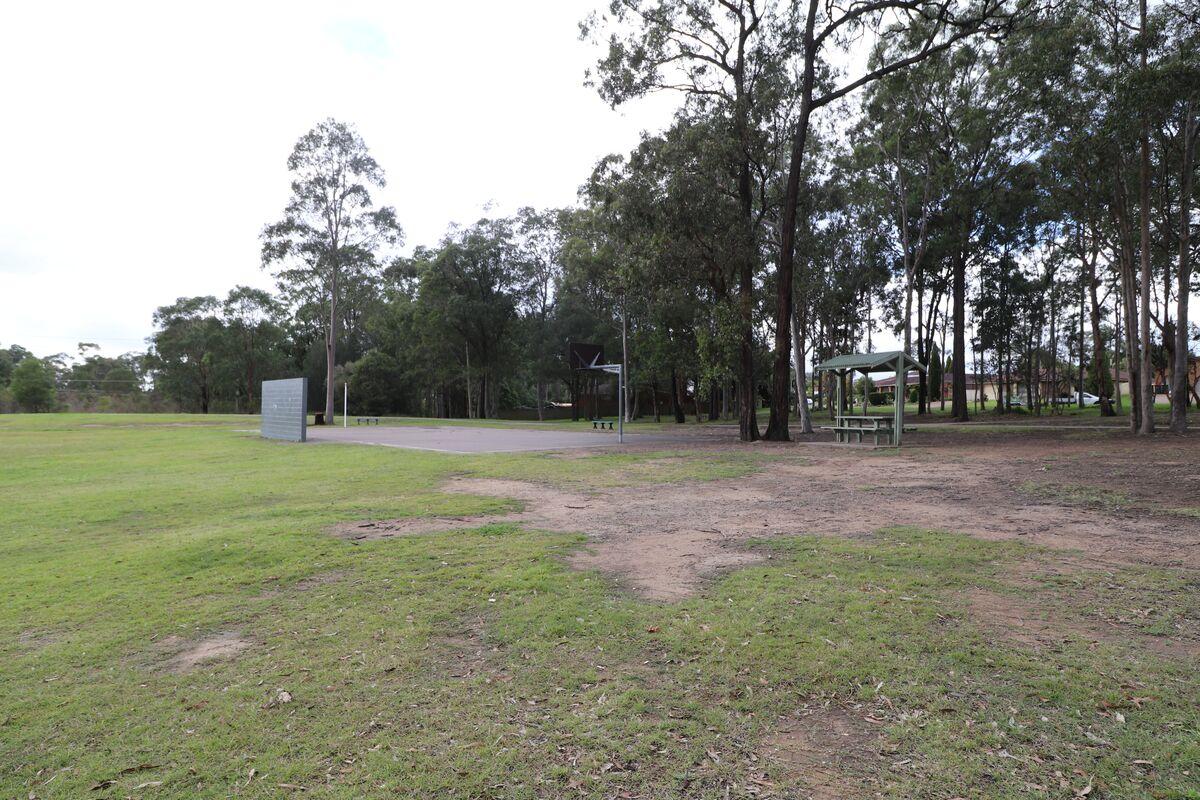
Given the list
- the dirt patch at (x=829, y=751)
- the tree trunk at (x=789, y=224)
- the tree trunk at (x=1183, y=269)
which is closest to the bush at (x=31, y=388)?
the tree trunk at (x=789, y=224)

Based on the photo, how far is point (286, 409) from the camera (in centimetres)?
2202

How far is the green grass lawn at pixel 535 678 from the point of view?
8.18 ft

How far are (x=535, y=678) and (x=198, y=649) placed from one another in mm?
2022

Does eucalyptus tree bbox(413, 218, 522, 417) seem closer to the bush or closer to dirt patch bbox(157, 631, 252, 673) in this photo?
the bush

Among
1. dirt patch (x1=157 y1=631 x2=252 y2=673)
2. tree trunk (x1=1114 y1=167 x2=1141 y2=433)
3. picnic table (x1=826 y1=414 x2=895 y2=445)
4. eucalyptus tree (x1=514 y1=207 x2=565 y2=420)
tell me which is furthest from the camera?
eucalyptus tree (x1=514 y1=207 x2=565 y2=420)

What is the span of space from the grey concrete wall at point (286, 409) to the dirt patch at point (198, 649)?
56.1ft

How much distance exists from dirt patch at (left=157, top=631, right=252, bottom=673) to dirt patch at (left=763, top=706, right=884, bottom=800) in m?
2.97

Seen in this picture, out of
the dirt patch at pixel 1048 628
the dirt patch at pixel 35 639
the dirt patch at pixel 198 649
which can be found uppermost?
the dirt patch at pixel 35 639

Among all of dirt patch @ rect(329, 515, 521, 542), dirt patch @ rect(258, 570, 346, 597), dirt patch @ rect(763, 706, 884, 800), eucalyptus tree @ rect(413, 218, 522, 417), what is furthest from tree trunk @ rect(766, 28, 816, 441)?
eucalyptus tree @ rect(413, 218, 522, 417)

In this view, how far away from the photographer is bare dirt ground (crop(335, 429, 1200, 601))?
576 cm

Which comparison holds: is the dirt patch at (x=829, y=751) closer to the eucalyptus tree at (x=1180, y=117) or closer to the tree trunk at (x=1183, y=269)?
the eucalyptus tree at (x=1180, y=117)

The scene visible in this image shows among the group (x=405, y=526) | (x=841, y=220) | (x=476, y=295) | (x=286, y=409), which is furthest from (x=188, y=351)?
(x=405, y=526)

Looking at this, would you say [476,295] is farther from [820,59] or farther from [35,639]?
[35,639]

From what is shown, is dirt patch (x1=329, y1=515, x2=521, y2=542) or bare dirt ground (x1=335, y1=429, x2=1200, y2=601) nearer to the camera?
bare dirt ground (x1=335, y1=429, x2=1200, y2=601)
